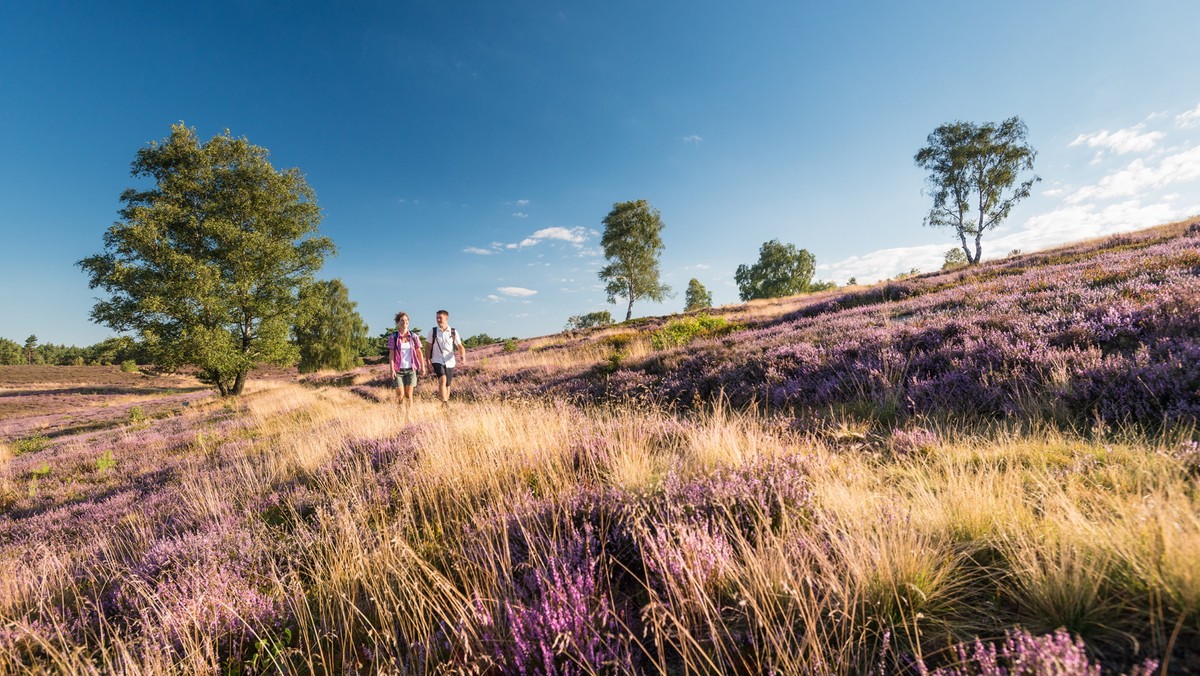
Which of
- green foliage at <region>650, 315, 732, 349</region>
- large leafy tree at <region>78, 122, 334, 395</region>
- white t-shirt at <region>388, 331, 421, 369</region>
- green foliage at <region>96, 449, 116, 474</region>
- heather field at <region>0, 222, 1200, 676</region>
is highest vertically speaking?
large leafy tree at <region>78, 122, 334, 395</region>

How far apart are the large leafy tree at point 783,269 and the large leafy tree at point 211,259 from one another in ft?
211

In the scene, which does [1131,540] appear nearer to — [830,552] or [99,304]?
[830,552]

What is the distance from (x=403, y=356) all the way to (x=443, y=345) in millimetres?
1120

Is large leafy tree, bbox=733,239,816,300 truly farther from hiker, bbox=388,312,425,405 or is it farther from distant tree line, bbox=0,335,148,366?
distant tree line, bbox=0,335,148,366

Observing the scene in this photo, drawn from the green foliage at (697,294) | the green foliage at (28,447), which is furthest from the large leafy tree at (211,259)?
the green foliage at (697,294)

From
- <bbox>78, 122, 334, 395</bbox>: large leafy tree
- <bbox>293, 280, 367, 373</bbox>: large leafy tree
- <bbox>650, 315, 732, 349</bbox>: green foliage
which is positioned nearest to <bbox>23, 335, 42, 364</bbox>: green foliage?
<bbox>293, 280, 367, 373</bbox>: large leafy tree

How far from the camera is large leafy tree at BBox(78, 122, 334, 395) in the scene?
63.2 feet

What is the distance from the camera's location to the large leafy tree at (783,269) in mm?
67750

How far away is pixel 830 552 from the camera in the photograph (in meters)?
2.01

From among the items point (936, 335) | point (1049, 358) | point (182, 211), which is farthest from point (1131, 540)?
point (182, 211)

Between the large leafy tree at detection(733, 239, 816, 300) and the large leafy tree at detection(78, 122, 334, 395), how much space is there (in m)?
64.2

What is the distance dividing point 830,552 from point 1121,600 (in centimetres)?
93

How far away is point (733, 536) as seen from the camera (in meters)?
2.30

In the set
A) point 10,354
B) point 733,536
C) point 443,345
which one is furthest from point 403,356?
point 10,354
